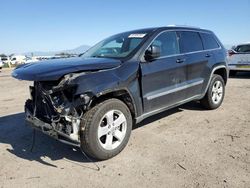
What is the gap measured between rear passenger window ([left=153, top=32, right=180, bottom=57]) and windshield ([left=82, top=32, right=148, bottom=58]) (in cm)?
29

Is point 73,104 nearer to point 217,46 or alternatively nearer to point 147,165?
point 147,165

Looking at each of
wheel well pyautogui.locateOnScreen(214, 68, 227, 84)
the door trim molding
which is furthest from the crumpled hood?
wheel well pyautogui.locateOnScreen(214, 68, 227, 84)

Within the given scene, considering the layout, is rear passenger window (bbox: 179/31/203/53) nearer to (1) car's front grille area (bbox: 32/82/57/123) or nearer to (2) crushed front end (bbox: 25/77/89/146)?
(2) crushed front end (bbox: 25/77/89/146)

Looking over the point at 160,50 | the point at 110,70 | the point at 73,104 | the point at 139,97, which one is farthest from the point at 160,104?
the point at 73,104

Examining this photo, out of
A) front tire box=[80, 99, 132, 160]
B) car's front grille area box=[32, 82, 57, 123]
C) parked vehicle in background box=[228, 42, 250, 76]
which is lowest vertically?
front tire box=[80, 99, 132, 160]

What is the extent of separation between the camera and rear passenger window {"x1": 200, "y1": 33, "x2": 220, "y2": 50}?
618 cm

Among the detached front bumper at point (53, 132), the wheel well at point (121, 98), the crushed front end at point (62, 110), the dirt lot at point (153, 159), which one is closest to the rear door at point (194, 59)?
the dirt lot at point (153, 159)

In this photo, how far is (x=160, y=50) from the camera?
487 centimetres

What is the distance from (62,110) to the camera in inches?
141

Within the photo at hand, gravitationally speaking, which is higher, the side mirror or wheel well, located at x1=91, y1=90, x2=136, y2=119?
the side mirror

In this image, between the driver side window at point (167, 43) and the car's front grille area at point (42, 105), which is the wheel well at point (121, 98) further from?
the driver side window at point (167, 43)

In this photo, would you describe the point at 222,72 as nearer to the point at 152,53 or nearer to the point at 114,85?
the point at 152,53

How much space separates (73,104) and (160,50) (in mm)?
2029

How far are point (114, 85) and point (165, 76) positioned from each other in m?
1.28
